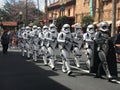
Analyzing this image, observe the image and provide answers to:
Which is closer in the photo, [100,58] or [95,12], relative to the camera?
[100,58]

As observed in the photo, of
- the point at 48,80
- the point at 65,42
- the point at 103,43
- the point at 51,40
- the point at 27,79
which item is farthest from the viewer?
the point at 51,40

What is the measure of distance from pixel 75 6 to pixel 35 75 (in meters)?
43.9

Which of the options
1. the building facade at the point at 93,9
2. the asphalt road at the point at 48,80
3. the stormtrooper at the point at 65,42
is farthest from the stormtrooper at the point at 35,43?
the building facade at the point at 93,9

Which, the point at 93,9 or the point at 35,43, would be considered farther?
the point at 93,9

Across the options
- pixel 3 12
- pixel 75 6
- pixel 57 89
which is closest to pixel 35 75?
pixel 57 89

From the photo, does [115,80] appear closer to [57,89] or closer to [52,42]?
[57,89]

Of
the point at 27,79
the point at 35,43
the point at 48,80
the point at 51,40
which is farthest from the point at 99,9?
the point at 48,80

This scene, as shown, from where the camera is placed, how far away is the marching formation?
1543 centimetres

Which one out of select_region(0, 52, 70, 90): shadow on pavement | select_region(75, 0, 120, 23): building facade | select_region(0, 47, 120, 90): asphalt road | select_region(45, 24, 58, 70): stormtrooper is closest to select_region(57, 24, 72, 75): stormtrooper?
select_region(0, 47, 120, 90): asphalt road

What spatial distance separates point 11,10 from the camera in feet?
355

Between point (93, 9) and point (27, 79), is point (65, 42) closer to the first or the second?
point (27, 79)

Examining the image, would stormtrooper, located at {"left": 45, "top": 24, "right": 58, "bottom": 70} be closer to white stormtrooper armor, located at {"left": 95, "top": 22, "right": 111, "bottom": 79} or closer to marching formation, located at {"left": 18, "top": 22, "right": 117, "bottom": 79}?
marching formation, located at {"left": 18, "top": 22, "right": 117, "bottom": 79}

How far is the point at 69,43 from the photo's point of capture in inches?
694

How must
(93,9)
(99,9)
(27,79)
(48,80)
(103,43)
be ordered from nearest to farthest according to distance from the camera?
(103,43) < (48,80) < (27,79) < (99,9) < (93,9)
